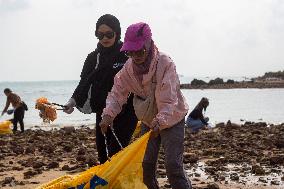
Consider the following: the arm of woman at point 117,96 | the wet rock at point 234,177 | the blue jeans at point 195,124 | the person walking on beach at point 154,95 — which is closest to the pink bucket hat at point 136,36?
the person walking on beach at point 154,95

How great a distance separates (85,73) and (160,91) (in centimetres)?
127

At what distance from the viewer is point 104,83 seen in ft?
17.7

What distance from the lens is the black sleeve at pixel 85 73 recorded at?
18.1ft

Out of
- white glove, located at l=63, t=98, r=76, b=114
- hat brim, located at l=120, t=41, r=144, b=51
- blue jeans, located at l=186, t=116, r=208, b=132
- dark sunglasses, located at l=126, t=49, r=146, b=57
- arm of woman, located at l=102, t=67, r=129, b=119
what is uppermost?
hat brim, located at l=120, t=41, r=144, b=51

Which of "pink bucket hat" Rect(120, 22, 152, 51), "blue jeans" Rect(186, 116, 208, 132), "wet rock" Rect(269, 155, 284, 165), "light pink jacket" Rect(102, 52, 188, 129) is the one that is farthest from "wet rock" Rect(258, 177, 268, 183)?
"blue jeans" Rect(186, 116, 208, 132)

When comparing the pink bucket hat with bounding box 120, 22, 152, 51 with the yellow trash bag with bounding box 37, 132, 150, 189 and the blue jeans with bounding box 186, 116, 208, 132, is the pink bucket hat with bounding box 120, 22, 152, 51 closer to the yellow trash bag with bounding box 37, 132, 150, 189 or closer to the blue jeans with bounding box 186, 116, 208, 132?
the yellow trash bag with bounding box 37, 132, 150, 189

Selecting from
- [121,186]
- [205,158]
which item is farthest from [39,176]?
[121,186]

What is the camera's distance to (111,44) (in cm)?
533

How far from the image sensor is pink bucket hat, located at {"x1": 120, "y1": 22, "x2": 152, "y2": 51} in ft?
14.7

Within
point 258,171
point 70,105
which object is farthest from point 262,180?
point 70,105

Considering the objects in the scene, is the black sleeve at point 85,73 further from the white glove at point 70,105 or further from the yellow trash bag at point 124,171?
the yellow trash bag at point 124,171

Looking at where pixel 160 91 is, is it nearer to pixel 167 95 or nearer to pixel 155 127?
pixel 167 95

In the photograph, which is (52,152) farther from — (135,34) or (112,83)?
(135,34)

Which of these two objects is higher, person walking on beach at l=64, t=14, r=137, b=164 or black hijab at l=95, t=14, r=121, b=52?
black hijab at l=95, t=14, r=121, b=52
